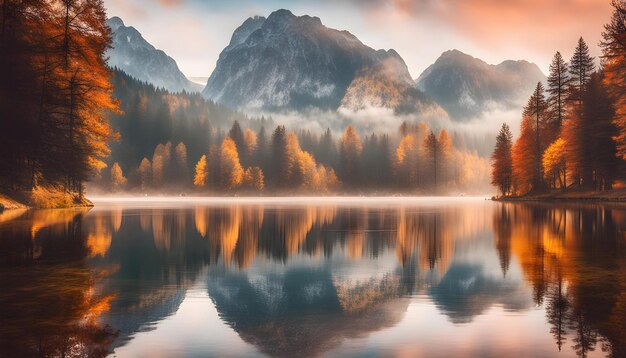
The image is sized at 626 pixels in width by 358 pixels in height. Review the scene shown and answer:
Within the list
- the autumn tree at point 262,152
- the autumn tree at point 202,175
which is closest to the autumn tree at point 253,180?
the autumn tree at point 202,175

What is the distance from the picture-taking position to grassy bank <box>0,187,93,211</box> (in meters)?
43.2

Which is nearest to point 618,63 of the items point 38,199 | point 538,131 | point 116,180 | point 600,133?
point 600,133

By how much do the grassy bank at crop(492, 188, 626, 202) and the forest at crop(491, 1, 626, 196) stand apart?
123 cm

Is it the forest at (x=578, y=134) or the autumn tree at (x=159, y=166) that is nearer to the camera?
the forest at (x=578, y=134)

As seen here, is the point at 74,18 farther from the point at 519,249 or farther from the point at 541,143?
the point at 541,143

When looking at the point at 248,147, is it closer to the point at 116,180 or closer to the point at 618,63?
the point at 116,180

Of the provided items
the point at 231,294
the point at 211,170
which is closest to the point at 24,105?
the point at 231,294

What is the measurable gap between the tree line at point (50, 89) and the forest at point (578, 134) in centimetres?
4236

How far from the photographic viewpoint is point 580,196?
247 feet

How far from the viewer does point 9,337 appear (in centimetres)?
766

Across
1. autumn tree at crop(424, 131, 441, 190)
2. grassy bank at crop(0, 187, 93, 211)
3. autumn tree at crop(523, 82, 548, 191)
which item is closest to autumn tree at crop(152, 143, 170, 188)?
autumn tree at crop(424, 131, 441, 190)

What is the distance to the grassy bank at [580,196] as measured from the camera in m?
67.8

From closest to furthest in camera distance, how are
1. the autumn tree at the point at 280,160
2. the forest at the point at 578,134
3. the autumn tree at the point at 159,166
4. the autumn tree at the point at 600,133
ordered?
1. the forest at the point at 578,134
2. the autumn tree at the point at 600,133
3. the autumn tree at the point at 280,160
4. the autumn tree at the point at 159,166

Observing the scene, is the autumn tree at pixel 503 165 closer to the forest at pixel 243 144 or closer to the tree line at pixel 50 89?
the forest at pixel 243 144
